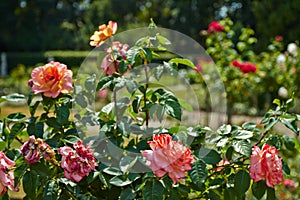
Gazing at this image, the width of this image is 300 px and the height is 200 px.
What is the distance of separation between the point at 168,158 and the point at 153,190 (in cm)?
8

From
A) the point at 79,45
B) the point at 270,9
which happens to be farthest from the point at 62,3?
the point at 270,9

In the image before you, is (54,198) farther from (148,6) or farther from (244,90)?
(148,6)

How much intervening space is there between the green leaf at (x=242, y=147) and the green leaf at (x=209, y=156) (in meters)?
0.06

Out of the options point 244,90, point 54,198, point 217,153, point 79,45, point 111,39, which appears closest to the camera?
point 54,198

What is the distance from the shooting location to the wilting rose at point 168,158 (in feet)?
3.55

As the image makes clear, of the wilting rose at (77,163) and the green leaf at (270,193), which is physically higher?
the wilting rose at (77,163)

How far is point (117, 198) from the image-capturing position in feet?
4.18

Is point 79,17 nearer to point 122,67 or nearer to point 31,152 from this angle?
point 122,67

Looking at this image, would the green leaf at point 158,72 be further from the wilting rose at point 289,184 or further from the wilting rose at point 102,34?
the wilting rose at point 289,184

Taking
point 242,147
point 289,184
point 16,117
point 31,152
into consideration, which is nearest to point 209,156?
point 242,147

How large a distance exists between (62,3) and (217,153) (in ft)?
68.6

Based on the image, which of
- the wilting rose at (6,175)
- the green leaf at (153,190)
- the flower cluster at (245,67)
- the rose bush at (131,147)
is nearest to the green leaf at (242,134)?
the rose bush at (131,147)

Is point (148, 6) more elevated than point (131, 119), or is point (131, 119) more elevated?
point (148, 6)

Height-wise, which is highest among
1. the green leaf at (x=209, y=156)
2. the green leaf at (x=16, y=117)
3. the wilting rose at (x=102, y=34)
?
the wilting rose at (x=102, y=34)
